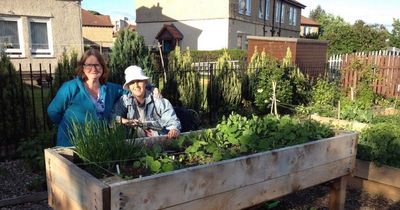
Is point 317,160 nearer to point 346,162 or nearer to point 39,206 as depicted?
point 346,162

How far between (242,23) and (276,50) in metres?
18.2

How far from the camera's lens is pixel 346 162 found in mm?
3334

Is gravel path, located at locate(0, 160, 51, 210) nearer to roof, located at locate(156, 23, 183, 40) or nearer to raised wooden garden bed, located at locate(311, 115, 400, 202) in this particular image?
raised wooden garden bed, located at locate(311, 115, 400, 202)

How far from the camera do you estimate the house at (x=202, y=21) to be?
2683 centimetres

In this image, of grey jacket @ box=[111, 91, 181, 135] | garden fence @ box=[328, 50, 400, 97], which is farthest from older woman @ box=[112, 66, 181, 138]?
garden fence @ box=[328, 50, 400, 97]

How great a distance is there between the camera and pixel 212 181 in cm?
235

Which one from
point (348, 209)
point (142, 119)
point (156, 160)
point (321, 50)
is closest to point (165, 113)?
point (142, 119)

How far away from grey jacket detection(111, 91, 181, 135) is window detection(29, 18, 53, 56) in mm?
13202

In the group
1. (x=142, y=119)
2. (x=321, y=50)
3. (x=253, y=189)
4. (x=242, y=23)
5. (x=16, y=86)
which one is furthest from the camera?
(x=242, y=23)

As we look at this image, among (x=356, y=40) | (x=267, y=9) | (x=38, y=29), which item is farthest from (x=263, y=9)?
(x=38, y=29)

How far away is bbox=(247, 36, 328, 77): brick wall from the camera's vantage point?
10.6m

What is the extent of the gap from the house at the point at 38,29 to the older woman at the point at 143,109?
12.2 metres

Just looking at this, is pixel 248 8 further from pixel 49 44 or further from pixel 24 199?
pixel 24 199

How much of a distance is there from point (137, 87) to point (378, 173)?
9.78 feet
